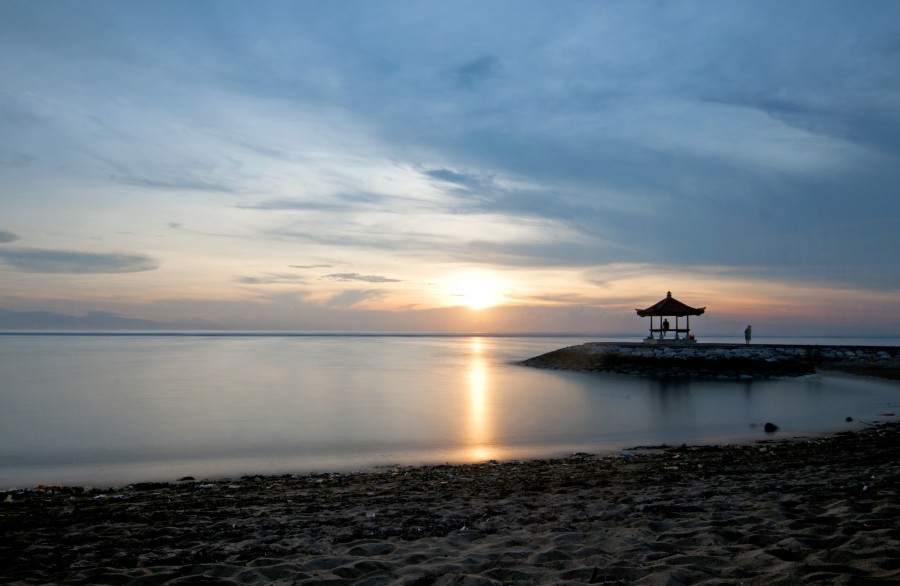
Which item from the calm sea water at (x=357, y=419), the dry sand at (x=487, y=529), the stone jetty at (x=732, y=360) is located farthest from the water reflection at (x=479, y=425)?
the stone jetty at (x=732, y=360)

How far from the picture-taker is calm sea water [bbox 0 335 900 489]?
43.1 feet

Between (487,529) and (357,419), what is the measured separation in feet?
46.5

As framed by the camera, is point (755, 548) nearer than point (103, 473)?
Yes

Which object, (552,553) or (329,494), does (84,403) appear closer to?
(329,494)

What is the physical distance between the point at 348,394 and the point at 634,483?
20.4 metres

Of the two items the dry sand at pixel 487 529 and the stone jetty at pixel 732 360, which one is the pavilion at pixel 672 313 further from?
the dry sand at pixel 487 529

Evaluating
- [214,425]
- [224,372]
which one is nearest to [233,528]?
[214,425]

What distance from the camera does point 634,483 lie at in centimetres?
843

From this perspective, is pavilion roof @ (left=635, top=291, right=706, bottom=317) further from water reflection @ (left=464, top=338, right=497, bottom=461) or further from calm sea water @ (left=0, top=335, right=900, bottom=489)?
water reflection @ (left=464, top=338, right=497, bottom=461)

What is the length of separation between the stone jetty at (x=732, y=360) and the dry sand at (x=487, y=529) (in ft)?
87.4

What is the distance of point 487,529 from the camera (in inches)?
235

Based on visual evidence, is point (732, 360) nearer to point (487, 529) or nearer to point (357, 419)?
point (357, 419)

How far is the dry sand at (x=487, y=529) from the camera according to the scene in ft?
14.8

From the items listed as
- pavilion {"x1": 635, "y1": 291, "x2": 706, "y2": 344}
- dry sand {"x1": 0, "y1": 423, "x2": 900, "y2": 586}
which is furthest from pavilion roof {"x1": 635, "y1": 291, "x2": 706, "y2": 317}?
dry sand {"x1": 0, "y1": 423, "x2": 900, "y2": 586}
